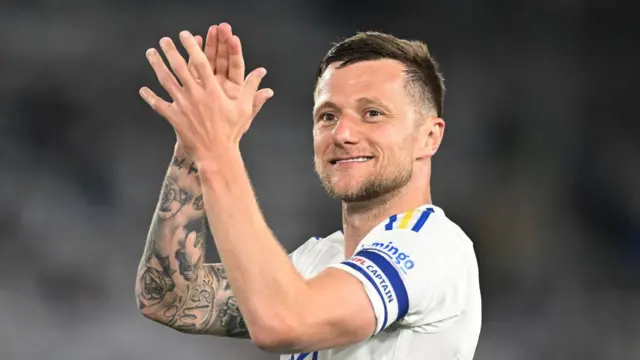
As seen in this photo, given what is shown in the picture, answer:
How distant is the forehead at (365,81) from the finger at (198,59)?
553 mm

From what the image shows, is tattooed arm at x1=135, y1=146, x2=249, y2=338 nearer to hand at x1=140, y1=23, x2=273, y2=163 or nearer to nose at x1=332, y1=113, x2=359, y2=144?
nose at x1=332, y1=113, x2=359, y2=144

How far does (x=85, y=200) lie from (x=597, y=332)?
8.43ft

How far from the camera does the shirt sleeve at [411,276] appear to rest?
4.66ft

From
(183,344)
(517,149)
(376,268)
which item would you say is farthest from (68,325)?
(376,268)

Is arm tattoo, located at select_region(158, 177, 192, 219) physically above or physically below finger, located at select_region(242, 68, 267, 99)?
below

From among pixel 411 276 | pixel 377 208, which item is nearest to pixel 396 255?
pixel 411 276

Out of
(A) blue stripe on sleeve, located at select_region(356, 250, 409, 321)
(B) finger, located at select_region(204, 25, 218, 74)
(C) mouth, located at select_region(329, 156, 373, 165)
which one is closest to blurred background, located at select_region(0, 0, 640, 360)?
(C) mouth, located at select_region(329, 156, 373, 165)

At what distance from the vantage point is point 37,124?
4.27 metres

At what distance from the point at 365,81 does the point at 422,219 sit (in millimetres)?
323

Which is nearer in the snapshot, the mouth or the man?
the man

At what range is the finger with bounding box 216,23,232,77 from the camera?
1386mm

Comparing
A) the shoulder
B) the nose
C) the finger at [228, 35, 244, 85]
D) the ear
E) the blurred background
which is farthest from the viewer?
the blurred background

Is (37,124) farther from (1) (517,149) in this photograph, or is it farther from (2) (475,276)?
(2) (475,276)

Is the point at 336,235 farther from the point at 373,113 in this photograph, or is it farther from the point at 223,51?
the point at 223,51
